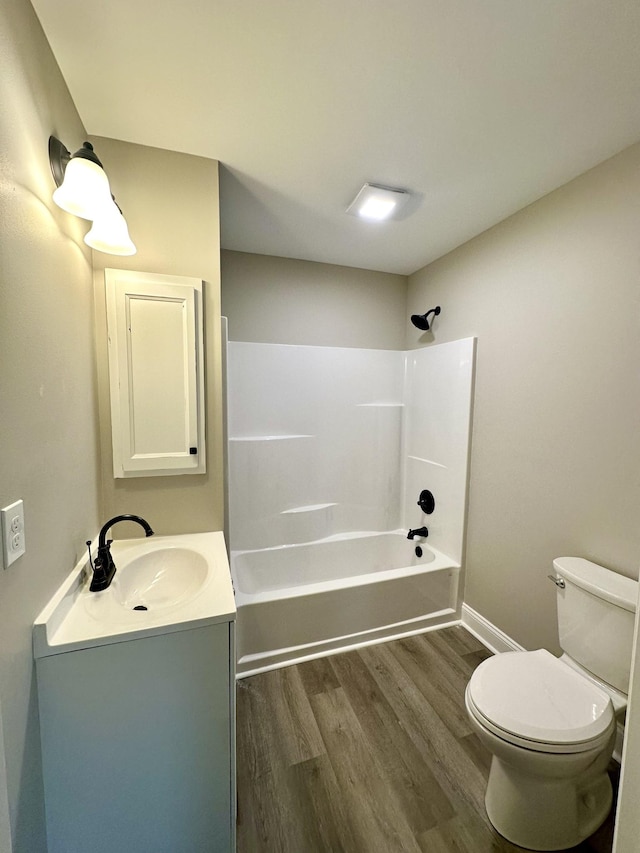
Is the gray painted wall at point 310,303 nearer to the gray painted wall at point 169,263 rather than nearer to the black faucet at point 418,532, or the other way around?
the gray painted wall at point 169,263

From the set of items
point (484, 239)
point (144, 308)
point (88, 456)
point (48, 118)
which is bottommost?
point (88, 456)

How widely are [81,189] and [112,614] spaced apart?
1250mm

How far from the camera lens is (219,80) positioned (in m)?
1.13

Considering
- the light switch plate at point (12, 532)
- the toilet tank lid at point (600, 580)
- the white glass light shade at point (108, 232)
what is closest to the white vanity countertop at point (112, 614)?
the light switch plate at point (12, 532)

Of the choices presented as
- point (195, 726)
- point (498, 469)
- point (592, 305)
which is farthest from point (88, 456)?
point (592, 305)

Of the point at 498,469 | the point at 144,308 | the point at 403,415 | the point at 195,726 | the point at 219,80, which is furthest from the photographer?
the point at 403,415

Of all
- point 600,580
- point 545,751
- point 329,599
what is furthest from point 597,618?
point 329,599

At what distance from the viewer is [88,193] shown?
3.17 feet

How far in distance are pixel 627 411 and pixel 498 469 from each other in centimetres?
72

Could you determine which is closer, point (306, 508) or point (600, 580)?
point (600, 580)

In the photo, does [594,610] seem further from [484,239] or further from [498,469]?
[484,239]

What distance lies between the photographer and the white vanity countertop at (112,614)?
0.91 meters

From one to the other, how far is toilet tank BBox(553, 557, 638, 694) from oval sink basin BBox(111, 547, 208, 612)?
4.97ft

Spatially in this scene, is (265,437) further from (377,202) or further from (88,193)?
(88,193)
